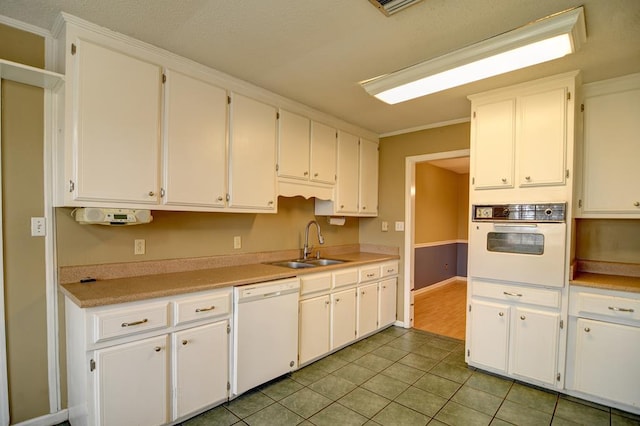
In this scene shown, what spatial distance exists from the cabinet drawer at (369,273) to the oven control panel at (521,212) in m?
1.20

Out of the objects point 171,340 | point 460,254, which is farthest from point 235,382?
point 460,254

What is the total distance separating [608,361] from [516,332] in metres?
0.57

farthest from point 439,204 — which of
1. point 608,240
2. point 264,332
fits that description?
point 264,332

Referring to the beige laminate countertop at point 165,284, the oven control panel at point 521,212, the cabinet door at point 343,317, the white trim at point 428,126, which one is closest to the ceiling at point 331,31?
the white trim at point 428,126

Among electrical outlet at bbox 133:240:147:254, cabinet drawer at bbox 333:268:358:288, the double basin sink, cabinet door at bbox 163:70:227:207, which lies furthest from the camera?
the double basin sink

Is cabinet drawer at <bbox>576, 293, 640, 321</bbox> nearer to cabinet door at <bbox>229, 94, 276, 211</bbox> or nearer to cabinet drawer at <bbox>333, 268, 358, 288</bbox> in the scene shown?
cabinet drawer at <bbox>333, 268, 358, 288</bbox>

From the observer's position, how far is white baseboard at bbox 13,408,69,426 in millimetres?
1973

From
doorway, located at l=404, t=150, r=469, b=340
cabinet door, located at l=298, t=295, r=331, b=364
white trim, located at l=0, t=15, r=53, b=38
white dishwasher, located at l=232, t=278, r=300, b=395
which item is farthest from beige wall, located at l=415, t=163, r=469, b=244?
white trim, located at l=0, t=15, r=53, b=38

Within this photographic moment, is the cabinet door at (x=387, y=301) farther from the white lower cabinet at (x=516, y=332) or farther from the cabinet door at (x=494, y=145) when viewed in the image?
the cabinet door at (x=494, y=145)

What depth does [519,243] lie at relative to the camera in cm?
265

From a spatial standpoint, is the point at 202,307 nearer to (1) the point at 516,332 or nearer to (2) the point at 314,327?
(2) the point at 314,327

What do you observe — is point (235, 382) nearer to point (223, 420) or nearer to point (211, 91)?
point (223, 420)

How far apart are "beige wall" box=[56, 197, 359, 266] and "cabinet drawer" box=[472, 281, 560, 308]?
1758 mm

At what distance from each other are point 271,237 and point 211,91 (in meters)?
1.49
